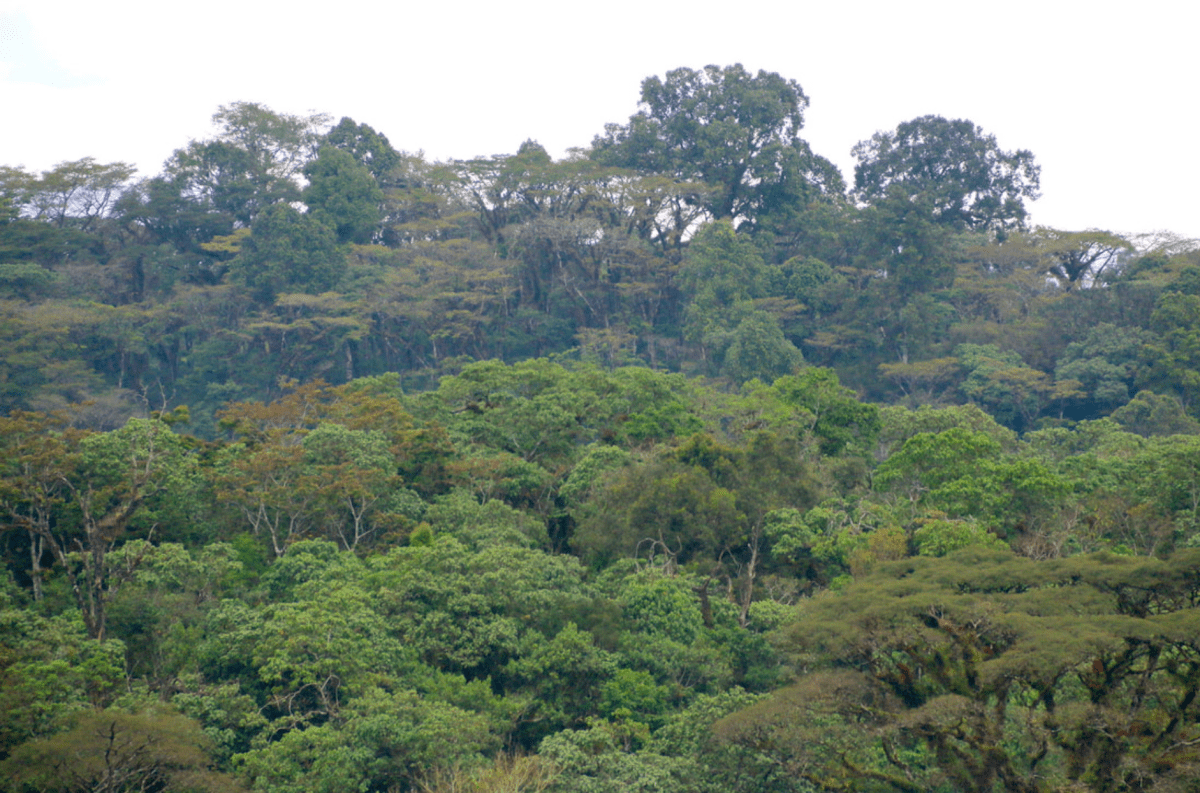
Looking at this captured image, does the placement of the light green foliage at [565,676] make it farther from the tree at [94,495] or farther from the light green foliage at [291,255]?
the light green foliage at [291,255]

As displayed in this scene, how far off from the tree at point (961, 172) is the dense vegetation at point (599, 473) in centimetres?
15

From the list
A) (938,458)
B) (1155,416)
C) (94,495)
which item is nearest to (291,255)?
(94,495)

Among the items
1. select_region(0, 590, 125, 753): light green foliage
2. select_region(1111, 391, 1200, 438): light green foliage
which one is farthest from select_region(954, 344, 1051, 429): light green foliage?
select_region(0, 590, 125, 753): light green foliage

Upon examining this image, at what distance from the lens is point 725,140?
124ft

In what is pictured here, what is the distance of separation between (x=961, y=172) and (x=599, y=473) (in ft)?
82.5

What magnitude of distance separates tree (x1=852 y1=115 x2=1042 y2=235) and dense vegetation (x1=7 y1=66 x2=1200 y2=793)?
0.15 meters

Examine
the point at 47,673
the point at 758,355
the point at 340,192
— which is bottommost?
the point at 47,673

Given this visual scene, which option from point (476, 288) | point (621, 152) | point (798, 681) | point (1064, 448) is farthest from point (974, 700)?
point (621, 152)


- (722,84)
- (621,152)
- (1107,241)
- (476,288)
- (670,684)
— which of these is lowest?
(670,684)

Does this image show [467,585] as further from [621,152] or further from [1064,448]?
[621,152]

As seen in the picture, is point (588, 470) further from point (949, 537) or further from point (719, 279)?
point (719, 279)

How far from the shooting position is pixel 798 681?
13.7 meters

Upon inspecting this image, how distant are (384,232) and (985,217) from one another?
23000 mm

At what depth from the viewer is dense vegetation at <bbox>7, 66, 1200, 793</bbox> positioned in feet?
41.1
